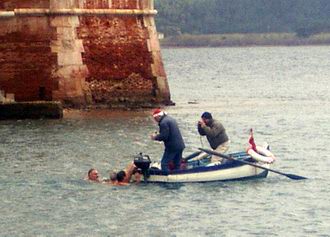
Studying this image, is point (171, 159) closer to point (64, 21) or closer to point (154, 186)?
point (154, 186)

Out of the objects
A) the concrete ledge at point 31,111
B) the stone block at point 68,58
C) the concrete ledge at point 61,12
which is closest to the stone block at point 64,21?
the concrete ledge at point 61,12

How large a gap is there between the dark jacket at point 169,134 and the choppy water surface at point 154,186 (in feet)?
2.70

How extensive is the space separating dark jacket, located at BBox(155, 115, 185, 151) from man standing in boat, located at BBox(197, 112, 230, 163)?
1.86 ft

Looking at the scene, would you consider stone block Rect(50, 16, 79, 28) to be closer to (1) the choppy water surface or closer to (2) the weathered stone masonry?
(2) the weathered stone masonry

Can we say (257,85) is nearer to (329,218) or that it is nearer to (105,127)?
(105,127)

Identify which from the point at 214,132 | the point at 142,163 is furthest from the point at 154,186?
the point at 214,132

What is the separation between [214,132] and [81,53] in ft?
43.0

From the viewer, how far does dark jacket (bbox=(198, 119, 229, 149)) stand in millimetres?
29781

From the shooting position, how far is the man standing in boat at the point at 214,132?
29750 mm

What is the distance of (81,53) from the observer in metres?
42.3

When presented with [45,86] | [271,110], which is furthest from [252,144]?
[271,110]

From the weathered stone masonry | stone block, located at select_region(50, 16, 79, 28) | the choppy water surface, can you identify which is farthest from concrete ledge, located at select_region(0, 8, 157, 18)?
the choppy water surface

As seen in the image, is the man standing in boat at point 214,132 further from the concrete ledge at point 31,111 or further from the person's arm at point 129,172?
the concrete ledge at point 31,111

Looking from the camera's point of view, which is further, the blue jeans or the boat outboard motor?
the blue jeans
